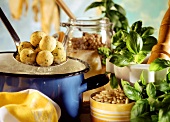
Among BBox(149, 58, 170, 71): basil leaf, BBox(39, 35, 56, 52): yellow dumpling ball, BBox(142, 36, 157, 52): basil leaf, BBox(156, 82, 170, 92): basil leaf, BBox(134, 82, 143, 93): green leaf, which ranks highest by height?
BBox(39, 35, 56, 52): yellow dumpling ball

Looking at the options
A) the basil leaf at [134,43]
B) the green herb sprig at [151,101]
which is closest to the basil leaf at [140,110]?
the green herb sprig at [151,101]

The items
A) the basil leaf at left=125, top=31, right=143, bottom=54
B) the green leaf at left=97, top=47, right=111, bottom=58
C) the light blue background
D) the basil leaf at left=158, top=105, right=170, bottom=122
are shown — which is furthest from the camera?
the light blue background

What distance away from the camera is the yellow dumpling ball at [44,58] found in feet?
2.00

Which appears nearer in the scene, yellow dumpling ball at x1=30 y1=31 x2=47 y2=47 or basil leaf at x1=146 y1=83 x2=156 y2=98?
basil leaf at x1=146 y1=83 x2=156 y2=98

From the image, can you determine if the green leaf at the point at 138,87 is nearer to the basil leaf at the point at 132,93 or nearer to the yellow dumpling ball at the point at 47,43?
the basil leaf at the point at 132,93

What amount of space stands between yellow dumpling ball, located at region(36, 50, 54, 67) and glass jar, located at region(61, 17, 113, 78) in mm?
194

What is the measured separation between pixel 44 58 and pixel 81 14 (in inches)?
35.2

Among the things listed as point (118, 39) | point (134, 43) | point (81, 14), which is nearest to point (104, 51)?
point (118, 39)

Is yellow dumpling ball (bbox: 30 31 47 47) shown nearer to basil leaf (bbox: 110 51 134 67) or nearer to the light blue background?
basil leaf (bbox: 110 51 134 67)

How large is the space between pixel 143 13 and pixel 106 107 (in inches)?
40.7

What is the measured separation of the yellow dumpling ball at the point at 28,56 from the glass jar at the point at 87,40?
20 centimetres

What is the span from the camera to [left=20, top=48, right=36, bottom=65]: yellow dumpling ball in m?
0.62

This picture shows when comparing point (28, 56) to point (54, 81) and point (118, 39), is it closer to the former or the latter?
point (54, 81)

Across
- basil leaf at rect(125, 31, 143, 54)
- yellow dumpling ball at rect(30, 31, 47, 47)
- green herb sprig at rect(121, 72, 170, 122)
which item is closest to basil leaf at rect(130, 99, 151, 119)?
green herb sprig at rect(121, 72, 170, 122)
